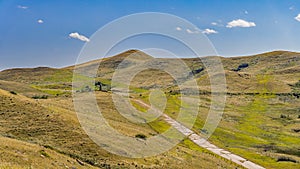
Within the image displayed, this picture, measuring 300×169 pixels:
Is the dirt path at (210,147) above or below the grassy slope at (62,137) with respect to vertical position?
below

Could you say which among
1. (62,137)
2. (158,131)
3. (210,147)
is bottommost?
(210,147)

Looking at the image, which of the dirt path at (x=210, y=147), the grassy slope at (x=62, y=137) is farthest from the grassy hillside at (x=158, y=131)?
the dirt path at (x=210, y=147)

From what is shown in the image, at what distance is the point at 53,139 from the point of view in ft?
125

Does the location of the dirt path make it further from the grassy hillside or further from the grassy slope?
the grassy slope

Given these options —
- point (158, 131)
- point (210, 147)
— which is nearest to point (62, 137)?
point (158, 131)

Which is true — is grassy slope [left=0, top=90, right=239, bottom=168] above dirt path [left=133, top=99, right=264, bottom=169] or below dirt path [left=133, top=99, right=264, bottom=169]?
above

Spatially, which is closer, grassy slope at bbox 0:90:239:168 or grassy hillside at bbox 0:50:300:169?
grassy slope at bbox 0:90:239:168

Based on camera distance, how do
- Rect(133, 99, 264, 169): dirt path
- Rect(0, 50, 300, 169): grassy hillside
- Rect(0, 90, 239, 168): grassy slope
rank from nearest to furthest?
Rect(0, 90, 239, 168): grassy slope < Rect(0, 50, 300, 169): grassy hillside < Rect(133, 99, 264, 169): dirt path

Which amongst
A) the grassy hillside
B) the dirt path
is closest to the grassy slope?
A: the grassy hillside

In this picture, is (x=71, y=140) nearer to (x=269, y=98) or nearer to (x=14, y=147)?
(x=14, y=147)

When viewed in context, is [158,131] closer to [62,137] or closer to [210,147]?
[210,147]

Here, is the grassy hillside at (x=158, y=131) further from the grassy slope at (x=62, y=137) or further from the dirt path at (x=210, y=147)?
the dirt path at (x=210, y=147)

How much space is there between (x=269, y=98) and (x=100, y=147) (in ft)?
483

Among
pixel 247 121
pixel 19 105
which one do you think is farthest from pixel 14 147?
pixel 247 121
